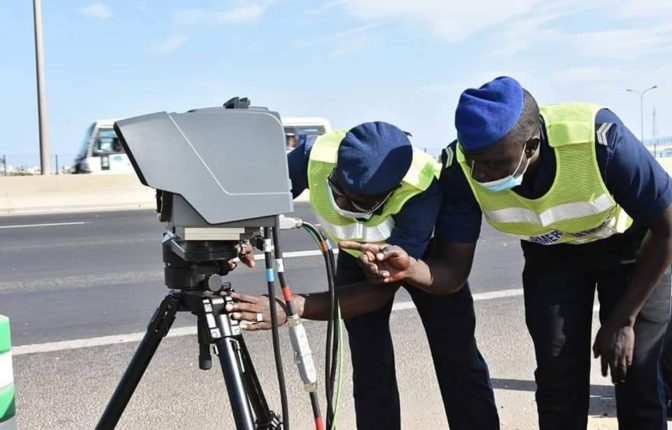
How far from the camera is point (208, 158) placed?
1799 mm

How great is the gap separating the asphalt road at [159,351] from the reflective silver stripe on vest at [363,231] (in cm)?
137

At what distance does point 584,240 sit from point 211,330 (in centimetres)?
141

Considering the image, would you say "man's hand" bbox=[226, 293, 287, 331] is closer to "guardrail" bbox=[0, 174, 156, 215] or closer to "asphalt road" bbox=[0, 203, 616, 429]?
"asphalt road" bbox=[0, 203, 616, 429]

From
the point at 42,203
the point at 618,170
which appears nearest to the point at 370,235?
the point at 618,170

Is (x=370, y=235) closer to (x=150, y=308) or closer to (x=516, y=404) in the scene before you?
(x=516, y=404)

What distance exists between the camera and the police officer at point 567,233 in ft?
7.87

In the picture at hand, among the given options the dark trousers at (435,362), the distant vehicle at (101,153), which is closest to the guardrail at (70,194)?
the distant vehicle at (101,153)

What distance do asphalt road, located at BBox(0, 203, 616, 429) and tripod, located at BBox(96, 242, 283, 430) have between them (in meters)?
1.81

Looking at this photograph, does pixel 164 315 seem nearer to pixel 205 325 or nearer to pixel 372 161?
pixel 205 325

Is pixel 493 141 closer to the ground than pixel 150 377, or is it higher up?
higher up

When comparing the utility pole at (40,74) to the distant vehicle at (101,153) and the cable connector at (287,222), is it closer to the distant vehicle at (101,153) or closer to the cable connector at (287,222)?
the distant vehicle at (101,153)

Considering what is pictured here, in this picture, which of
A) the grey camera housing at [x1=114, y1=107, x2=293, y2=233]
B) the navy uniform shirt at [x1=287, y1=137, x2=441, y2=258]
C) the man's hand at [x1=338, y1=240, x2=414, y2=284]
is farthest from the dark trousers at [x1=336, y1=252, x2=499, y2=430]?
the grey camera housing at [x1=114, y1=107, x2=293, y2=233]

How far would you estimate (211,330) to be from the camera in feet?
6.40

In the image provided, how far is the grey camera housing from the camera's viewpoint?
70.4 inches
